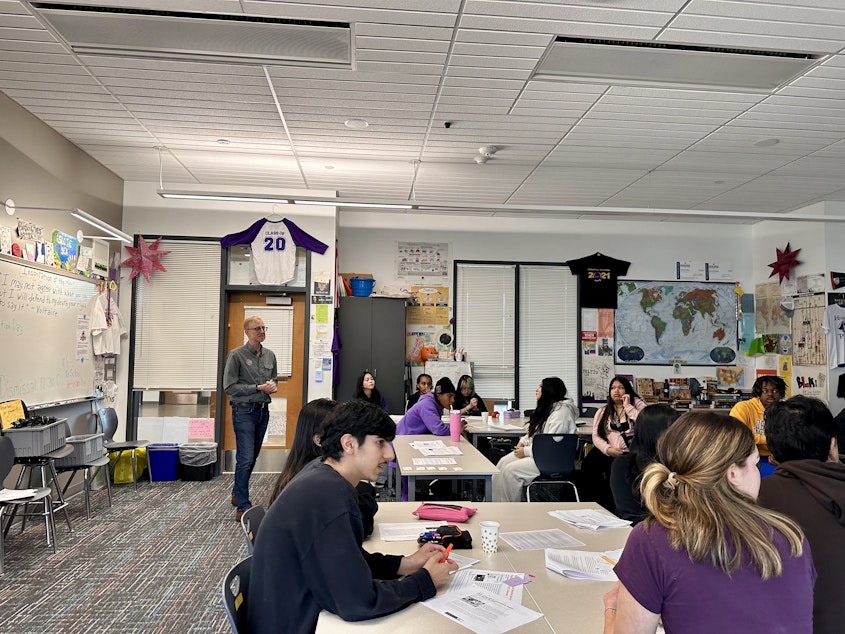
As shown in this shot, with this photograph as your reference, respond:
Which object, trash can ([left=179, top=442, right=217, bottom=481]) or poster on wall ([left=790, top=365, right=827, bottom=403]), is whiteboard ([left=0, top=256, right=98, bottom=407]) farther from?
poster on wall ([left=790, top=365, right=827, bottom=403])

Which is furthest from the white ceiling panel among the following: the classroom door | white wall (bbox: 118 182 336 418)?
the classroom door

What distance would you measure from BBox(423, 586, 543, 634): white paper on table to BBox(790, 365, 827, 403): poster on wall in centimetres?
706

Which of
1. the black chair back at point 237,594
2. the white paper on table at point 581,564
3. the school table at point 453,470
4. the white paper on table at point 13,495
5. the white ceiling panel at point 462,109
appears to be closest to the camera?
the black chair back at point 237,594

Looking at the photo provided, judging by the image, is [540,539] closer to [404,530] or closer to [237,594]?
[404,530]

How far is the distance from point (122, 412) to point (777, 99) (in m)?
7.03

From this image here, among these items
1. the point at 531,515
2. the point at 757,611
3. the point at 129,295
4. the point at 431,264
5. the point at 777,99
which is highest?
the point at 777,99

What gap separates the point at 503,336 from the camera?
8547 millimetres

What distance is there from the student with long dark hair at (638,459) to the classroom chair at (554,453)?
1.19 m

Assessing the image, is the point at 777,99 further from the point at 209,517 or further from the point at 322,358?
the point at 209,517

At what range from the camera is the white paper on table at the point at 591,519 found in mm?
2639

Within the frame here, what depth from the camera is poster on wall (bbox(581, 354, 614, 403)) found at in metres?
8.62

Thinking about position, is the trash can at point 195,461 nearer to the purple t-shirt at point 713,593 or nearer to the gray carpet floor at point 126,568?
the gray carpet floor at point 126,568

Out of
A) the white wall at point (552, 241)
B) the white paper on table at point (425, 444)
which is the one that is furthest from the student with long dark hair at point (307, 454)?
the white wall at point (552, 241)

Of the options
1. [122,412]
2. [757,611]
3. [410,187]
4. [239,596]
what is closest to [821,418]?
[757,611]
